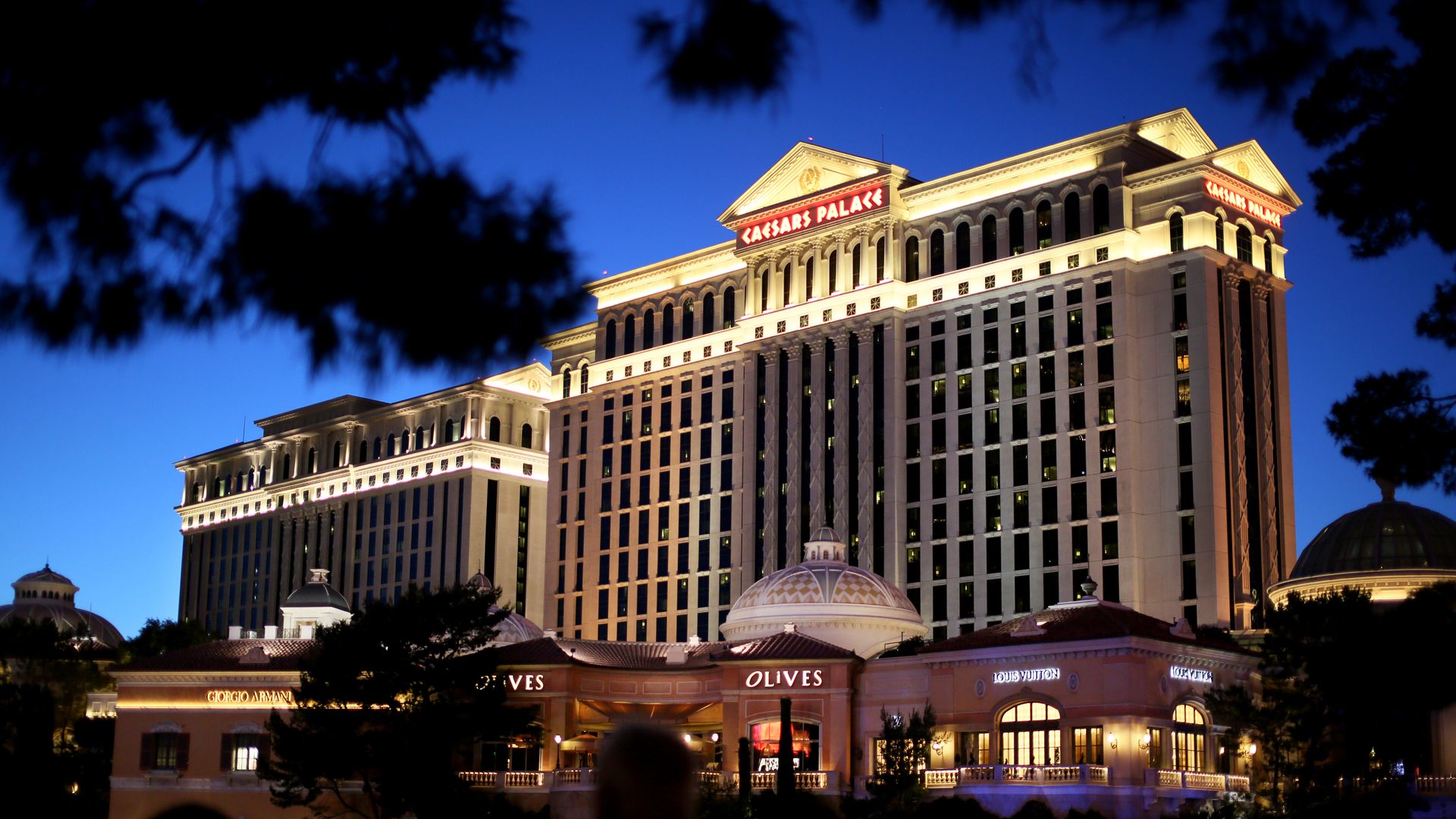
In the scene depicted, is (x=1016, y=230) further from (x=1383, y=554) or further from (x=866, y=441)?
(x=1383, y=554)

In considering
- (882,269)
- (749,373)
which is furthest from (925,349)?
(749,373)

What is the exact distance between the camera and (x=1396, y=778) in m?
62.1

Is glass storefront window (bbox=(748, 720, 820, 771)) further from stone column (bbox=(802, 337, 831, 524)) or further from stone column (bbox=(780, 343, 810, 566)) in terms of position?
stone column (bbox=(780, 343, 810, 566))

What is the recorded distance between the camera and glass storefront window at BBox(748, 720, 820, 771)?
2960 inches

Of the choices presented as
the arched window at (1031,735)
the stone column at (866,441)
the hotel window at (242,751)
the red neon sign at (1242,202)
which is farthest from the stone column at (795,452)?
the arched window at (1031,735)

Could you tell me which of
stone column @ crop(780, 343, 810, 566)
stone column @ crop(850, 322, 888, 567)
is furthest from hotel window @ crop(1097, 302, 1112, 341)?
stone column @ crop(780, 343, 810, 566)

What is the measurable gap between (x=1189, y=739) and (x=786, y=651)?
17.9m

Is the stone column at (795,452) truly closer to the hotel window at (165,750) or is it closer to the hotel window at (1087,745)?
the hotel window at (165,750)

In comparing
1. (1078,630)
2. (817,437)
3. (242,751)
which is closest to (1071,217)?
(817,437)

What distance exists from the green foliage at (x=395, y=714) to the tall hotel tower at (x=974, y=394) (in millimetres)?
24850

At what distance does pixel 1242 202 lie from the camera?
111312mm

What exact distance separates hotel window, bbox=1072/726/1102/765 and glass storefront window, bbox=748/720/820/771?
41.1 ft

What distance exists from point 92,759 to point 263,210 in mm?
88811

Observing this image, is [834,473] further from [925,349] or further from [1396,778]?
[1396,778]
